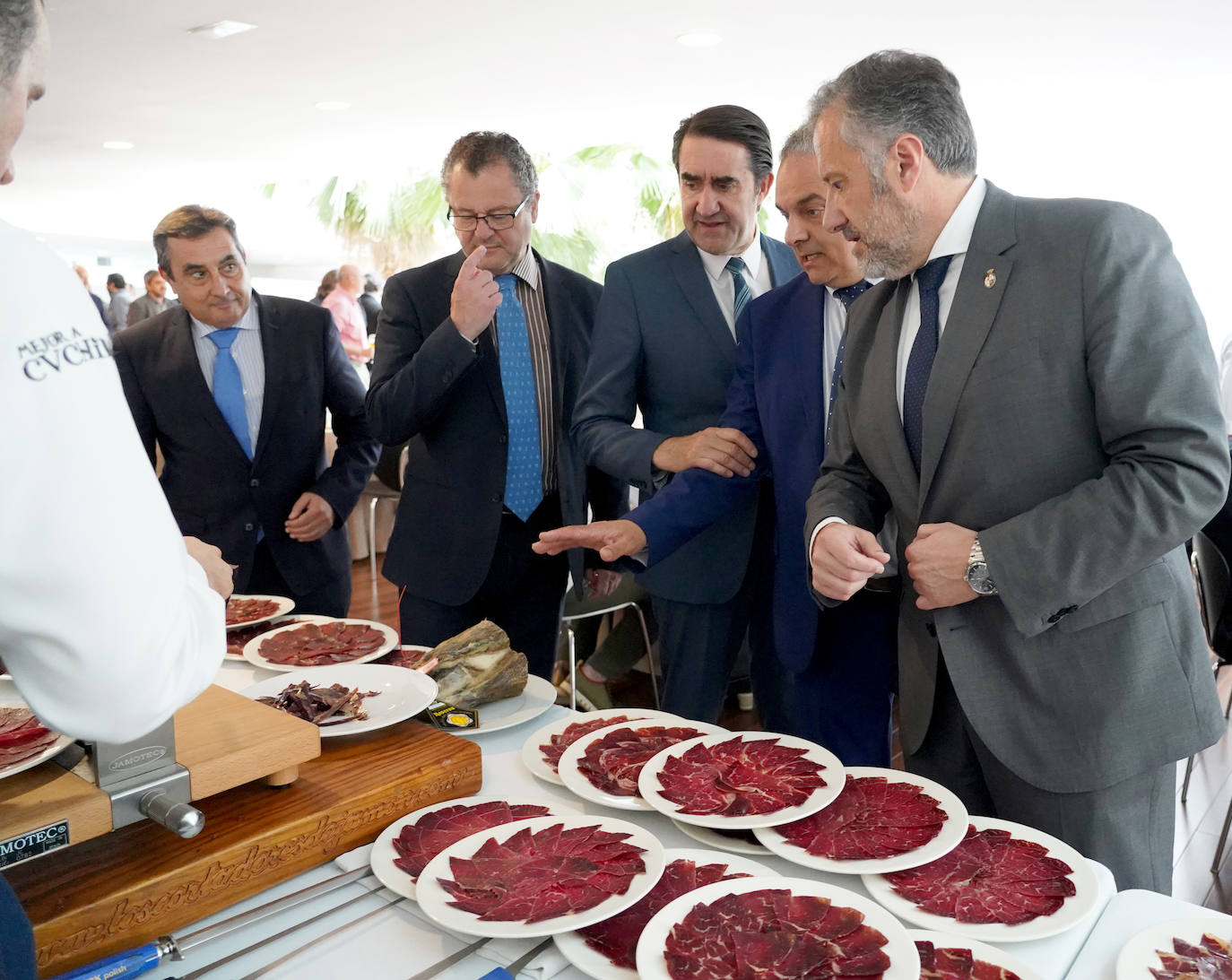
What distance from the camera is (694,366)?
231 centimetres

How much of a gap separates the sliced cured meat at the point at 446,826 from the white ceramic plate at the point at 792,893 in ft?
0.90

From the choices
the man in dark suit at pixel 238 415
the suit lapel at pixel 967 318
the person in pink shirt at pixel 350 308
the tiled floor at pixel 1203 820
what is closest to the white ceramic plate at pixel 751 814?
the suit lapel at pixel 967 318

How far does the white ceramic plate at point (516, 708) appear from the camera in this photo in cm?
152

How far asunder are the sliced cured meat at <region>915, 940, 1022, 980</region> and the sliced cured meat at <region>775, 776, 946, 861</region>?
0.16 meters

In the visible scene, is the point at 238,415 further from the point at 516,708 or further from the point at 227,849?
the point at 227,849


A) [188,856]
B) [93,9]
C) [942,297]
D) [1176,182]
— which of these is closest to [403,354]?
[942,297]

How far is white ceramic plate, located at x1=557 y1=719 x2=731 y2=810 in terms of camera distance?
4.04 feet

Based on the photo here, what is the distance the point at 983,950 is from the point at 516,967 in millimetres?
427

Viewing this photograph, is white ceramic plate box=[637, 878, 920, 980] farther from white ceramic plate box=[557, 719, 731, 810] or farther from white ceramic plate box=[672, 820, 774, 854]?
white ceramic plate box=[557, 719, 731, 810]

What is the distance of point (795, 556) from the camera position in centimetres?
207

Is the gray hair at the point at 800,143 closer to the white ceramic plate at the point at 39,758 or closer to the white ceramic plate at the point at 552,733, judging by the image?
the white ceramic plate at the point at 552,733

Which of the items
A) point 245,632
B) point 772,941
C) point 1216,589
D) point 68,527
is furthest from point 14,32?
point 1216,589

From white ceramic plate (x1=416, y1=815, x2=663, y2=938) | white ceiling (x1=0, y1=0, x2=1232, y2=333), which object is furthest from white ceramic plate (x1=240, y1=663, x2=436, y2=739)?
white ceiling (x1=0, y1=0, x2=1232, y2=333)

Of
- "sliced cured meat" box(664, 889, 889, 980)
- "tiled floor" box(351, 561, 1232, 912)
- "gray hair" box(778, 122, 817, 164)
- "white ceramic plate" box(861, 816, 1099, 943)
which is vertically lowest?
"tiled floor" box(351, 561, 1232, 912)
